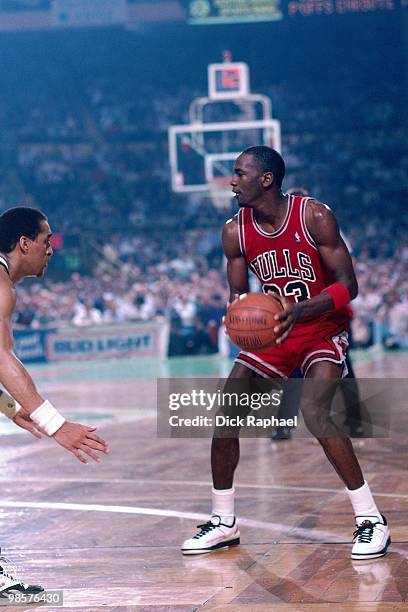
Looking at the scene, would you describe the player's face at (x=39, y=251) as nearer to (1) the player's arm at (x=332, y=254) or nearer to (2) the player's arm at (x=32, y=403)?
(2) the player's arm at (x=32, y=403)

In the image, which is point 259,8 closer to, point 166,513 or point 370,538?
point 166,513

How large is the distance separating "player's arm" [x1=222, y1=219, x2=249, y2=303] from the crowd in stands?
19.4 meters

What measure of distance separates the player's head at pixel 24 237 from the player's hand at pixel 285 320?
1165mm

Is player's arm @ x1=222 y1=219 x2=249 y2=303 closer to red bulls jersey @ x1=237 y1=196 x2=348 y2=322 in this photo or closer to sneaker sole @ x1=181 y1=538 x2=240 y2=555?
red bulls jersey @ x1=237 y1=196 x2=348 y2=322

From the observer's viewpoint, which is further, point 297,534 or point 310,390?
point 297,534

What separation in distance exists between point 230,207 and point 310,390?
24.3 metres

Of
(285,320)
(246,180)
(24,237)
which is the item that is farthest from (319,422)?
(24,237)

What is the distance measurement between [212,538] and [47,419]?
155 cm

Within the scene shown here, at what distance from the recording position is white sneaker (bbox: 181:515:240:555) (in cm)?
523

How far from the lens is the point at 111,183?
3253 cm

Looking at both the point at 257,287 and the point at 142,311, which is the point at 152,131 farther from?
the point at 257,287

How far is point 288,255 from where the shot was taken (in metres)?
5.41

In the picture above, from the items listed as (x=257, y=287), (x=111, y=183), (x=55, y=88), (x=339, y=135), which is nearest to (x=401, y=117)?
(x=339, y=135)

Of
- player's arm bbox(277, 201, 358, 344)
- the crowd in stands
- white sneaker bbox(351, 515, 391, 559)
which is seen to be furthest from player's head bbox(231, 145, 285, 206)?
the crowd in stands
